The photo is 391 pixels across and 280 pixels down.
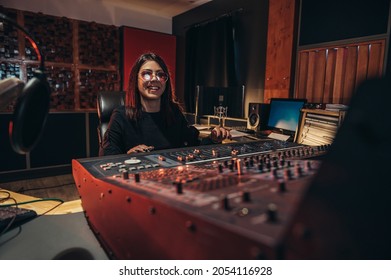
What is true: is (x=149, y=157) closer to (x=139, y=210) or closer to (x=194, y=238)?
(x=139, y=210)

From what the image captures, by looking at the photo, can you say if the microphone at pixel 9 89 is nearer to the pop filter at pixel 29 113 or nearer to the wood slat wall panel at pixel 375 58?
the pop filter at pixel 29 113

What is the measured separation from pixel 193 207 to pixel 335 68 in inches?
113

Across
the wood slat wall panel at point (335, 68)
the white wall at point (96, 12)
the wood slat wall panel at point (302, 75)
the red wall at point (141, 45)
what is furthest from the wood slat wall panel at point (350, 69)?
the white wall at point (96, 12)

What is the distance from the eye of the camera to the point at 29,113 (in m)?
0.64

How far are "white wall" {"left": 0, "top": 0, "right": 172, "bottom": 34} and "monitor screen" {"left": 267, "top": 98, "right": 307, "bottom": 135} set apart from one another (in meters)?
3.50

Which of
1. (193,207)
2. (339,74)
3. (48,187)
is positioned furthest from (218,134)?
(48,187)

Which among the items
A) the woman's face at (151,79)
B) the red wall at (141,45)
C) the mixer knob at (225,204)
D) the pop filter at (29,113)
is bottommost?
the mixer knob at (225,204)

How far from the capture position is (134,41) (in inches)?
197

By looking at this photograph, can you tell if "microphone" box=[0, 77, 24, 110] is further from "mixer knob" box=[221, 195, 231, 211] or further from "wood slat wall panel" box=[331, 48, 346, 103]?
"wood slat wall panel" box=[331, 48, 346, 103]

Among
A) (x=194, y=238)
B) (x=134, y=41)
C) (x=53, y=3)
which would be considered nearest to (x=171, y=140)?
(x=194, y=238)

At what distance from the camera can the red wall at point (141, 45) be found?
16.2ft

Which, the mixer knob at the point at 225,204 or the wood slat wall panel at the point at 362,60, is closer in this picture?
the mixer knob at the point at 225,204

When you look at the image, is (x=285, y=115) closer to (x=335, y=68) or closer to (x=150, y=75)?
(x=335, y=68)
